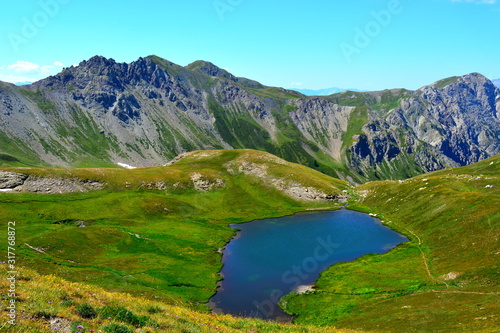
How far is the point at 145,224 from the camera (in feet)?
418

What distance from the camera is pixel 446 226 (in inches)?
4272

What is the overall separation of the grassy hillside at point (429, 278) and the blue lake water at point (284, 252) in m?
5.95

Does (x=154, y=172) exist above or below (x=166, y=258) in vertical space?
above

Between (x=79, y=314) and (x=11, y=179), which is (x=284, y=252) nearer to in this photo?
(x=79, y=314)

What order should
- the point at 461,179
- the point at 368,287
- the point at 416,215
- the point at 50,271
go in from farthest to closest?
the point at 461,179, the point at 416,215, the point at 368,287, the point at 50,271

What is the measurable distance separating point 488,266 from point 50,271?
3816 inches

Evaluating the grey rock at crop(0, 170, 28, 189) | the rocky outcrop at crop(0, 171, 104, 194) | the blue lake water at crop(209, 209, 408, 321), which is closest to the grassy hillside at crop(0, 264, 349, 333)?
the blue lake water at crop(209, 209, 408, 321)

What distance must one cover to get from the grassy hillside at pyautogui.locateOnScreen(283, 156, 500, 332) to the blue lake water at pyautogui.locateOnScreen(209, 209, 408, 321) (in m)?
5.95

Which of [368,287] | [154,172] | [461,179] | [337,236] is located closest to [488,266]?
[368,287]

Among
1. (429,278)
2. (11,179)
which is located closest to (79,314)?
(429,278)

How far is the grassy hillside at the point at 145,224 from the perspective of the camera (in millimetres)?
73812

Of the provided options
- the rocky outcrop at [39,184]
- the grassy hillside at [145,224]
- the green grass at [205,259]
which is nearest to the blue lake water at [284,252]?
the green grass at [205,259]

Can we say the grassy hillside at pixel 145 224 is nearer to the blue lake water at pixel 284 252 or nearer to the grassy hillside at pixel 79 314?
the blue lake water at pixel 284 252

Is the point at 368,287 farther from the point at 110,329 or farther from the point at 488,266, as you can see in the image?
the point at 110,329
